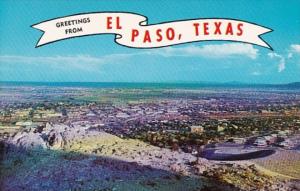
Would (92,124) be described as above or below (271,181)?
above

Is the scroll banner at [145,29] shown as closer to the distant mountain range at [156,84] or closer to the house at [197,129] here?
the distant mountain range at [156,84]

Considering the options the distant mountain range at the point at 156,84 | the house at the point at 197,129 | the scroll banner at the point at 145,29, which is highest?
the scroll banner at the point at 145,29

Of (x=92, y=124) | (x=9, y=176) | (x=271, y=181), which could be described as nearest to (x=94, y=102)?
(x=92, y=124)

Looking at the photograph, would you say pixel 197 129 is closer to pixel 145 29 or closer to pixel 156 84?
pixel 156 84

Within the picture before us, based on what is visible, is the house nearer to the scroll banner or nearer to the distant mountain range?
the distant mountain range

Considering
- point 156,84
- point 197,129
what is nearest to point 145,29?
point 156,84

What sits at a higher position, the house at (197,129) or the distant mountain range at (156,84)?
the distant mountain range at (156,84)

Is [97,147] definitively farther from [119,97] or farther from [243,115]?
[243,115]

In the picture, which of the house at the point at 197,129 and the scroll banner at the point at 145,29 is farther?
the house at the point at 197,129

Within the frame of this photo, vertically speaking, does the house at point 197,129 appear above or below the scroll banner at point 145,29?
below
